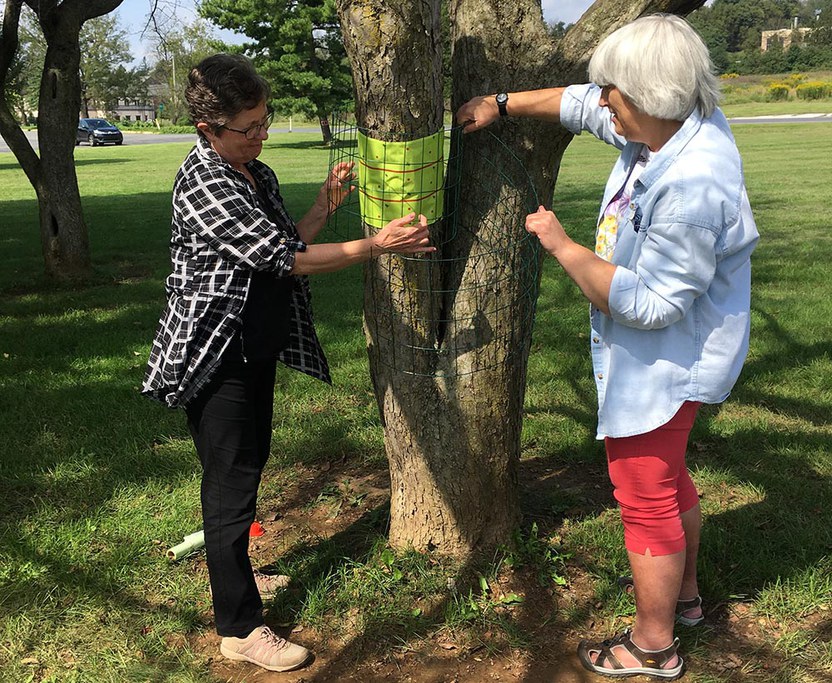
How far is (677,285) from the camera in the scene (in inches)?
81.1

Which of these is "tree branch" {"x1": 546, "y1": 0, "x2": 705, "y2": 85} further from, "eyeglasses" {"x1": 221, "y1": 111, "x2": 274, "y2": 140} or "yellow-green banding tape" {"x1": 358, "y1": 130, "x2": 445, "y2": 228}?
"eyeglasses" {"x1": 221, "y1": 111, "x2": 274, "y2": 140}

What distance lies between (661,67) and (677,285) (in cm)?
54

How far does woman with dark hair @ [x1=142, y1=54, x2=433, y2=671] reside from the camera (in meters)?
2.34

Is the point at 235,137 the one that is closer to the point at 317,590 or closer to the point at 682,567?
the point at 317,590

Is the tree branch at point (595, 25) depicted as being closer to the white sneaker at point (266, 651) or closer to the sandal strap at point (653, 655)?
the sandal strap at point (653, 655)

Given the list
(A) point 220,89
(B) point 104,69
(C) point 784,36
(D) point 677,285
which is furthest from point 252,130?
(C) point 784,36

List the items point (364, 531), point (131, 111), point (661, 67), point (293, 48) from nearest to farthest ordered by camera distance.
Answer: point (661, 67) < point (364, 531) < point (293, 48) < point (131, 111)

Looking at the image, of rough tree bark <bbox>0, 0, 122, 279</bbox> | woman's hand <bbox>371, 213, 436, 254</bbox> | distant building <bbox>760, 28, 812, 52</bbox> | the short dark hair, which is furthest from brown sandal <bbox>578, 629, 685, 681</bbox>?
distant building <bbox>760, 28, 812, 52</bbox>

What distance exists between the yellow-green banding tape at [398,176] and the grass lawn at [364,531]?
4.51 ft

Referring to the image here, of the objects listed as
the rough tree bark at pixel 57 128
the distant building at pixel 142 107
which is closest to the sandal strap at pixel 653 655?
the rough tree bark at pixel 57 128

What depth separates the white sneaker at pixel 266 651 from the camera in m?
2.65

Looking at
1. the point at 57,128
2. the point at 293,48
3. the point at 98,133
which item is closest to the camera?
the point at 57,128

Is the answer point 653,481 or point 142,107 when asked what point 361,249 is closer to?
point 653,481

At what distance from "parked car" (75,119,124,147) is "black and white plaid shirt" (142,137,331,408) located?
41.9 metres
